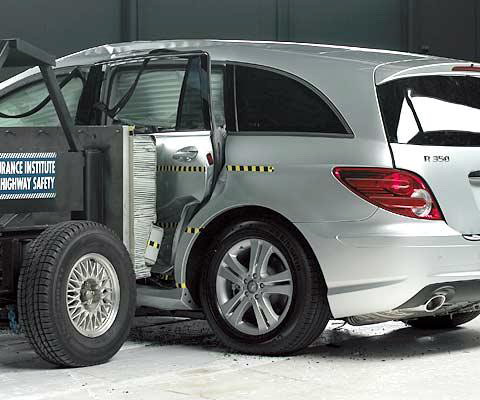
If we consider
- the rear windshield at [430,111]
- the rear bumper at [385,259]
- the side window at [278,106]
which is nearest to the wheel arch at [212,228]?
the rear bumper at [385,259]

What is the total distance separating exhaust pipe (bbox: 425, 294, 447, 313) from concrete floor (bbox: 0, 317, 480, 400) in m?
0.30

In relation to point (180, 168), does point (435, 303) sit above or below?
below

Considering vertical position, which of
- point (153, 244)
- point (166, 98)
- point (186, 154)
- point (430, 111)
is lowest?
point (153, 244)

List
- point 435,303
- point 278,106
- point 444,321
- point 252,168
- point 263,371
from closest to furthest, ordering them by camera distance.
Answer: point 263,371, point 435,303, point 252,168, point 278,106, point 444,321

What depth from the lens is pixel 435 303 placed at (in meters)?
6.69

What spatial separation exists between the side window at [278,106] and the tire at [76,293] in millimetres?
1095

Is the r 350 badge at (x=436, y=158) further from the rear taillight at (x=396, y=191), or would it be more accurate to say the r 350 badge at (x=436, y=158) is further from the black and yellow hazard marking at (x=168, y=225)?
the black and yellow hazard marking at (x=168, y=225)

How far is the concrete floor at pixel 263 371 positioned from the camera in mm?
5879

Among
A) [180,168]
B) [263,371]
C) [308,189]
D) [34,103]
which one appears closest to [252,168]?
[308,189]

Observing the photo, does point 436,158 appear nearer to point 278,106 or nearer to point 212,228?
point 278,106

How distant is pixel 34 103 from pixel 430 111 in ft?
8.99

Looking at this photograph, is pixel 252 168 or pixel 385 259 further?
pixel 252 168

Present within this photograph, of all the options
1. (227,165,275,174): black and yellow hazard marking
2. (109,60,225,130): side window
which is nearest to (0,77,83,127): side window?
(109,60,225,130): side window

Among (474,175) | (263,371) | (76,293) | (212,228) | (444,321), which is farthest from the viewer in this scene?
(444,321)
